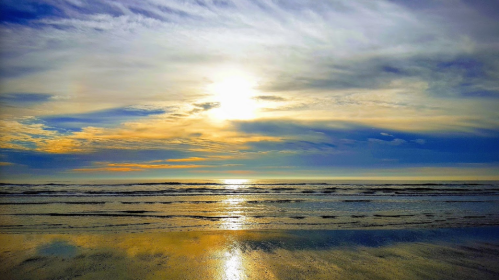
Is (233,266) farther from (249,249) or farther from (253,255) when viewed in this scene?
(249,249)

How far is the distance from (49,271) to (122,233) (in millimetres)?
5884

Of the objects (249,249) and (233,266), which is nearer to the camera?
(233,266)

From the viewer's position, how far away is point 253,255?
441 inches

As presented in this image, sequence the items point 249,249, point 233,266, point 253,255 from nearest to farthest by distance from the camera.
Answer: point 233,266 < point 253,255 < point 249,249

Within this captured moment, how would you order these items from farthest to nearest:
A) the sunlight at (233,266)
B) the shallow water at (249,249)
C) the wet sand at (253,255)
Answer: the shallow water at (249,249) < the wet sand at (253,255) < the sunlight at (233,266)

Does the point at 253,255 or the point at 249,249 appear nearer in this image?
the point at 253,255

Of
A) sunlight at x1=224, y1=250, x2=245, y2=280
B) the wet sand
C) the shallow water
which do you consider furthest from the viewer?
the shallow water

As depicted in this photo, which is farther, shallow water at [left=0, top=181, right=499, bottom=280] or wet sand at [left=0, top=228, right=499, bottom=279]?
shallow water at [left=0, top=181, right=499, bottom=280]

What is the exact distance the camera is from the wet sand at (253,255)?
9.29 m

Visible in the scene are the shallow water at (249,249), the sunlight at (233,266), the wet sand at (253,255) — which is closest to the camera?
the sunlight at (233,266)

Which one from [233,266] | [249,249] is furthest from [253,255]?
[233,266]

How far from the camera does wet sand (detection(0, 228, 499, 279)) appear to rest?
9.29 meters

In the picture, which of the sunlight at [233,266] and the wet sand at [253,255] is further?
the wet sand at [253,255]

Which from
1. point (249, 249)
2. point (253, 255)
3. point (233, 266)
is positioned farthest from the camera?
point (249, 249)
